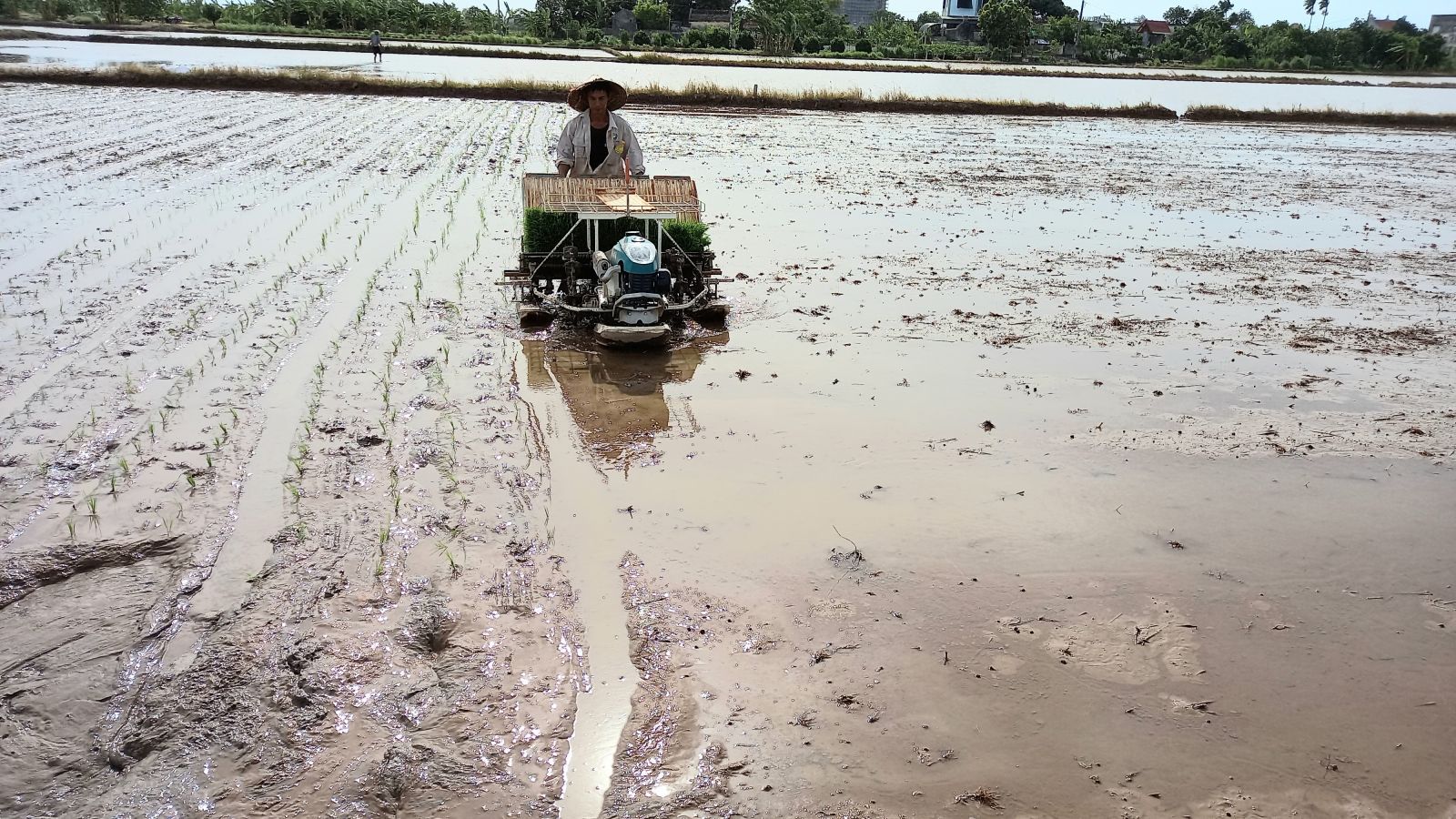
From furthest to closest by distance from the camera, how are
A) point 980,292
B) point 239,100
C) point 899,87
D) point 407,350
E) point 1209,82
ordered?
point 1209,82 → point 899,87 → point 239,100 → point 980,292 → point 407,350

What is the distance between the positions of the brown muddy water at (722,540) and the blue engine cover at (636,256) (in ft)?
2.15

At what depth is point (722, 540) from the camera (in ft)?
14.6

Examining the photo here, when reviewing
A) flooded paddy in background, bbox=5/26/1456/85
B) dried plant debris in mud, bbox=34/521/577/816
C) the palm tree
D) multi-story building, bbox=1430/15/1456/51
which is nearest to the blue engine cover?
dried plant debris in mud, bbox=34/521/577/816

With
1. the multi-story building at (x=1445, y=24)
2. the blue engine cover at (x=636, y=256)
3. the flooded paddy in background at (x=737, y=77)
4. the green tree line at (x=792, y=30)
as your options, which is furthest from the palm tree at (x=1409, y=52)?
the multi-story building at (x=1445, y=24)

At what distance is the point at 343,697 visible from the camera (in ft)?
10.6

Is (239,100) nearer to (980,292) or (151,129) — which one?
(151,129)

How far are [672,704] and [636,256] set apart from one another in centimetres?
394

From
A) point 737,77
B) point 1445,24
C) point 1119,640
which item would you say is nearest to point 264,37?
point 737,77

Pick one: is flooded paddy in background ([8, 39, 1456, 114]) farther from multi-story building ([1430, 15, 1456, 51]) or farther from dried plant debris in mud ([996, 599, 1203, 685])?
multi-story building ([1430, 15, 1456, 51])

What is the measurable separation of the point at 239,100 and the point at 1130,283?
804 inches

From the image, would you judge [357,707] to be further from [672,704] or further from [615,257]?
[615,257]

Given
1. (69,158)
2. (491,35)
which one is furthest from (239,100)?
(491,35)

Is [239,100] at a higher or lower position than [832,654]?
higher

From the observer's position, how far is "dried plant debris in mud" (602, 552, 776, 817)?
9.67 ft
